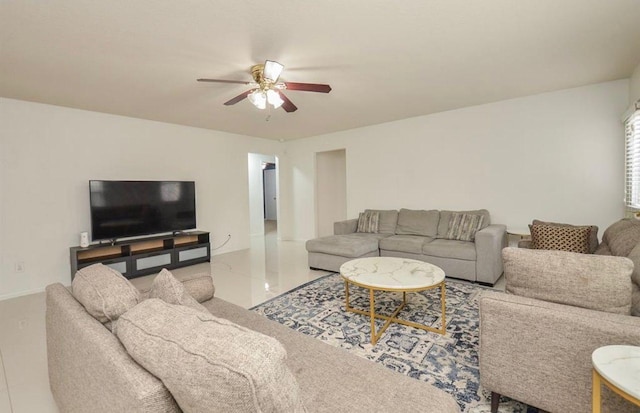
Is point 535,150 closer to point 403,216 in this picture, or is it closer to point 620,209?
point 620,209

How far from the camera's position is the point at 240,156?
598cm

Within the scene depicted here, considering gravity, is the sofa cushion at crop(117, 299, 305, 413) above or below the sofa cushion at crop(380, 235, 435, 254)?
above

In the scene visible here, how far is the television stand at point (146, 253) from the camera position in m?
3.76

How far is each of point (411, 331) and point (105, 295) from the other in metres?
2.17

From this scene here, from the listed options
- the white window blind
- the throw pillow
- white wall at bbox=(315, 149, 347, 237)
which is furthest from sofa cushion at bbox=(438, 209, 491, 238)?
the throw pillow

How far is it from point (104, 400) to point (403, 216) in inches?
175

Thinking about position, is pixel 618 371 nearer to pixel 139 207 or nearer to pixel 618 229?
→ pixel 618 229

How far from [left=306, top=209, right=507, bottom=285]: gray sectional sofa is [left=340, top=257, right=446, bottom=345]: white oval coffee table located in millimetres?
1104

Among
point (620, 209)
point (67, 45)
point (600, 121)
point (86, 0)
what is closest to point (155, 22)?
point (86, 0)

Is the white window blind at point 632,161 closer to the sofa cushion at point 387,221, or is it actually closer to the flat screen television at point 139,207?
the sofa cushion at point 387,221

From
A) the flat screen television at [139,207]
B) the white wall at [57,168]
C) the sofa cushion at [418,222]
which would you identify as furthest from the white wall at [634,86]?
the white wall at [57,168]

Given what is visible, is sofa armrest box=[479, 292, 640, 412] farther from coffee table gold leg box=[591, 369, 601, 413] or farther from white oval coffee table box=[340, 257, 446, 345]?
white oval coffee table box=[340, 257, 446, 345]

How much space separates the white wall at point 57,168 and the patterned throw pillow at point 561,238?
525 centimetres

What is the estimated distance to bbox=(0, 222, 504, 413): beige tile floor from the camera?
5.91ft
